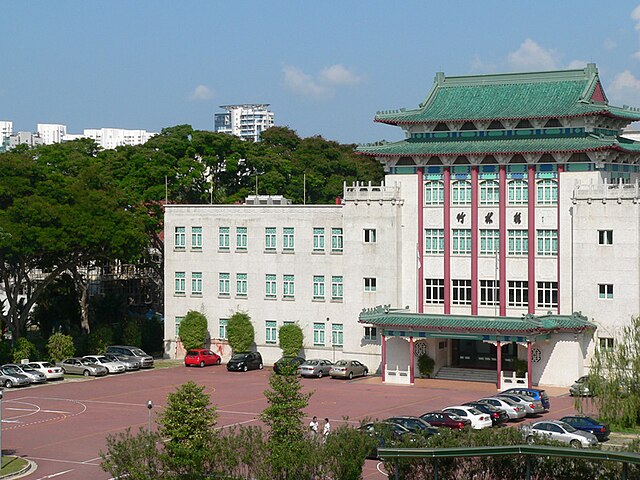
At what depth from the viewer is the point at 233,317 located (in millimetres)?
80188

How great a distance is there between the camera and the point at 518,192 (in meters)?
71.1

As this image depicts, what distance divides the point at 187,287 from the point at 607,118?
31.7 meters

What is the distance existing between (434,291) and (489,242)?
500 centimetres

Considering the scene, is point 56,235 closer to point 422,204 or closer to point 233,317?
point 233,317

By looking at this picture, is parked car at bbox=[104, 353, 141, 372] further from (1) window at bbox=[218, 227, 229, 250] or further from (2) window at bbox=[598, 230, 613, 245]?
(2) window at bbox=[598, 230, 613, 245]

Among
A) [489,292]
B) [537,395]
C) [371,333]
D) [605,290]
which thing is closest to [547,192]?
[605,290]

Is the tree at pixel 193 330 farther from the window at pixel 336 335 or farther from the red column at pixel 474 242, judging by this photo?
the red column at pixel 474 242

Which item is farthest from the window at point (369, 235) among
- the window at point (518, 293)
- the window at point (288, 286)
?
the window at point (518, 293)

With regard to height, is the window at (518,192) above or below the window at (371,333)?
above

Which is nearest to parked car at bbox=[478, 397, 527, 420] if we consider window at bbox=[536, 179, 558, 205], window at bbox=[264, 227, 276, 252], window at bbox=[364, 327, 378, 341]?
window at bbox=[536, 179, 558, 205]

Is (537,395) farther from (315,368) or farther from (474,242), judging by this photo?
(315,368)

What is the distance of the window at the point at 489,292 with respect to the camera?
71500 millimetres

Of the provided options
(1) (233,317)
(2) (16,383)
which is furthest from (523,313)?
(2) (16,383)

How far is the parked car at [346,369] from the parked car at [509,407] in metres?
16.8
